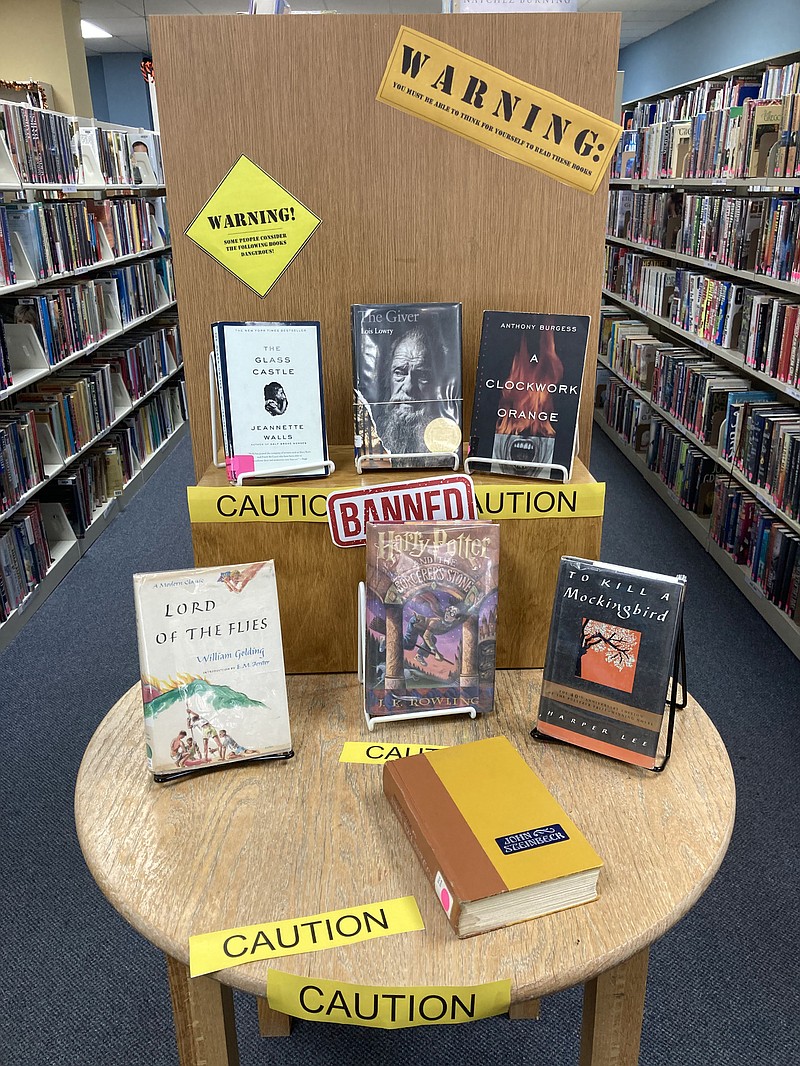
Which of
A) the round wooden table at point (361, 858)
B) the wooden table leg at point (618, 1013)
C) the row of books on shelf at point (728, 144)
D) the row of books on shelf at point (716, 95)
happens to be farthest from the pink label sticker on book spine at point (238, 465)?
the row of books on shelf at point (716, 95)

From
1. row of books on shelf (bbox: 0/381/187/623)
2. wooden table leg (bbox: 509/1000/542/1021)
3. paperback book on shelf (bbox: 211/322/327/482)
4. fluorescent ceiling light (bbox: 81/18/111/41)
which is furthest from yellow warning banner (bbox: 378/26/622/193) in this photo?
fluorescent ceiling light (bbox: 81/18/111/41)

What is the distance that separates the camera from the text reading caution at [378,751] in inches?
45.1

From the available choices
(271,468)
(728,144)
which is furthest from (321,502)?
(728,144)

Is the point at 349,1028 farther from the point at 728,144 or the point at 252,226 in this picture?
the point at 728,144

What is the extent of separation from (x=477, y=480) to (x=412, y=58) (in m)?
0.61

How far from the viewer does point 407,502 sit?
3.97 feet

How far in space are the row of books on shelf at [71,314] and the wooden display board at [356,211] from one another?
2.35 m

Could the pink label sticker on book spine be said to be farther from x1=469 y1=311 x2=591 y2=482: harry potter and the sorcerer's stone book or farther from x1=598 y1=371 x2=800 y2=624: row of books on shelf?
x1=598 y1=371 x2=800 y2=624: row of books on shelf

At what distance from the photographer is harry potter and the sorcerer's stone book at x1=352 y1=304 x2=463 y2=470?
1.25m

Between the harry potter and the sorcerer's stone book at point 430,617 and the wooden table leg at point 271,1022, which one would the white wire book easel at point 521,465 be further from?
the wooden table leg at point 271,1022

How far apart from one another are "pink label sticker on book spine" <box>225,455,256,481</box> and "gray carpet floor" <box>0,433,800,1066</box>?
3.86 feet

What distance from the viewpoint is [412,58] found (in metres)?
1.20

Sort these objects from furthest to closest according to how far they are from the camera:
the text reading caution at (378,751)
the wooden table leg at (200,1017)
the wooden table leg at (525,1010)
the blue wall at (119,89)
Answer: the blue wall at (119,89) → the wooden table leg at (525,1010) → the text reading caution at (378,751) → the wooden table leg at (200,1017)

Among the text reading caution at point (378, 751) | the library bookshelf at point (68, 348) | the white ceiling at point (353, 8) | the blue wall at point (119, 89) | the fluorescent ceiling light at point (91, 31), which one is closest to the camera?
the text reading caution at point (378, 751)
